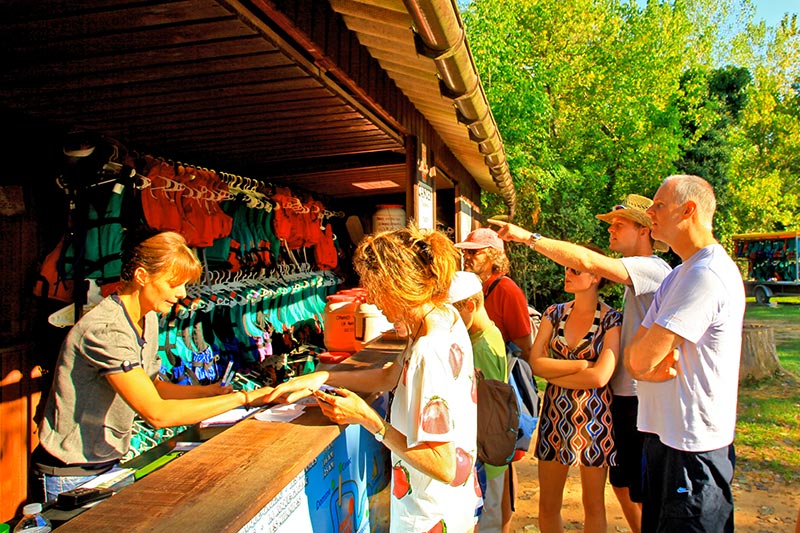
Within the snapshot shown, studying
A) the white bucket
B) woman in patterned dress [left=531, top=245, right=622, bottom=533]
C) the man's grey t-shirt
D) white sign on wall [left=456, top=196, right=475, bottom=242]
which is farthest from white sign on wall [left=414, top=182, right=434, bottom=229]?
white sign on wall [left=456, top=196, right=475, bottom=242]

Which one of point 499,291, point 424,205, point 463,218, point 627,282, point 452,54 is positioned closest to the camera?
point 452,54

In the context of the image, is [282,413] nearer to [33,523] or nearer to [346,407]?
[346,407]

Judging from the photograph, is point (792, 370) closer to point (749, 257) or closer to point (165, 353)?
point (165, 353)

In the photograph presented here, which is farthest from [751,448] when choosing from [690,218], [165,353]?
[165,353]

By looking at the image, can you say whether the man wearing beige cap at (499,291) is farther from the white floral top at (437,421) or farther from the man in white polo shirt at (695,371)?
the white floral top at (437,421)

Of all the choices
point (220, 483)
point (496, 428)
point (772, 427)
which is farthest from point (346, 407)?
point (772, 427)

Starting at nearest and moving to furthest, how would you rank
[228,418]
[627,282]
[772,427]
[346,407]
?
[346,407] < [228,418] < [627,282] < [772,427]

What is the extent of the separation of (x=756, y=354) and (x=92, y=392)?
8642mm

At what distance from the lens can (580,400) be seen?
2.81 m

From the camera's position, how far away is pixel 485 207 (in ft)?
51.2

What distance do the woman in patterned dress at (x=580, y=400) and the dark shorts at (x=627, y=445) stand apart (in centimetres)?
12

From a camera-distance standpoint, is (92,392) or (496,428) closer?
(92,392)

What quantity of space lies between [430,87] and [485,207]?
12.0 metres

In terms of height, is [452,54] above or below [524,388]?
above
